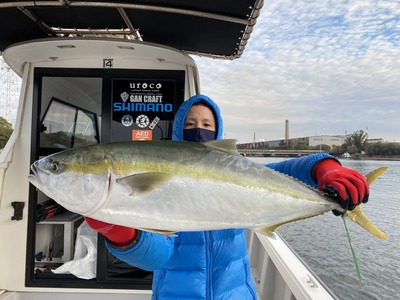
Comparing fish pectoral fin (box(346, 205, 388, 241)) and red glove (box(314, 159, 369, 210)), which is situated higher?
red glove (box(314, 159, 369, 210))

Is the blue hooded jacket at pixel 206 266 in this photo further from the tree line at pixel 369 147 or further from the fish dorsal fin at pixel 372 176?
the tree line at pixel 369 147

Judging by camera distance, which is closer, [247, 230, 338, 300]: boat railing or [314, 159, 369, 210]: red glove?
[314, 159, 369, 210]: red glove

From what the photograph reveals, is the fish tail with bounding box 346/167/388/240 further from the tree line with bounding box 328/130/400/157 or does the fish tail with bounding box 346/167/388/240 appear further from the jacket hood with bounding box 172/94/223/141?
the tree line with bounding box 328/130/400/157

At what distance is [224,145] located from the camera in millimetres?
1439

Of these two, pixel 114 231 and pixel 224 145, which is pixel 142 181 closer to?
pixel 114 231

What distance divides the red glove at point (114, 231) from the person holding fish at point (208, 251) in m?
0.10

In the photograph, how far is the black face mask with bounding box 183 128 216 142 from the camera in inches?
74.8

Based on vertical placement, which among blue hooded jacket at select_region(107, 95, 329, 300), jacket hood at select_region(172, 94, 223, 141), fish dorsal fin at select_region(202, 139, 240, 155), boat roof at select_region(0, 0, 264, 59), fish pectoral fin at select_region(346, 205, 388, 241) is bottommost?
blue hooded jacket at select_region(107, 95, 329, 300)

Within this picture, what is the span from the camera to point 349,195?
146cm

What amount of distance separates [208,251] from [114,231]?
2.13 feet

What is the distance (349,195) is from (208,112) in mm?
964

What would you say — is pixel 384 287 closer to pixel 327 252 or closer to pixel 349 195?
pixel 327 252

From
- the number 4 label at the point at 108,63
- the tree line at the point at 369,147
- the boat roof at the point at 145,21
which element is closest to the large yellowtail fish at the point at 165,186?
the boat roof at the point at 145,21

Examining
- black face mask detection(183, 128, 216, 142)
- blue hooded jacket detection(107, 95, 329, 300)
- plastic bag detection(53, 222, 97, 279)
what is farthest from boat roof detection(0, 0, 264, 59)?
plastic bag detection(53, 222, 97, 279)
